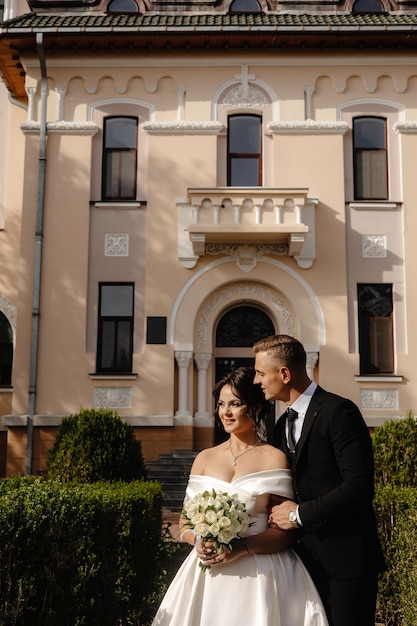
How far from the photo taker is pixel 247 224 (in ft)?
51.1

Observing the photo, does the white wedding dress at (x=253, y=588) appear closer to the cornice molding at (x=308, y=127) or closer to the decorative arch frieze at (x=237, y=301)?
the decorative arch frieze at (x=237, y=301)

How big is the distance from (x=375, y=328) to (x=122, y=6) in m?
10.5

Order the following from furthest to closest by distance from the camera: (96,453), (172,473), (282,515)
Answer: (172,473) < (96,453) < (282,515)

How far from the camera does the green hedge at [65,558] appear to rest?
14.4 ft

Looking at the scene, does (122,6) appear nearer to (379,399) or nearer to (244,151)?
(244,151)

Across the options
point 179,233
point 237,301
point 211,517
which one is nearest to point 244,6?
point 179,233

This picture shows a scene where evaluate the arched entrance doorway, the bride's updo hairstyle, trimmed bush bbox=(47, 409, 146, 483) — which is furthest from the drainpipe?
the bride's updo hairstyle

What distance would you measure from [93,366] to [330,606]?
1264 cm

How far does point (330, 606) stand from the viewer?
149 inches

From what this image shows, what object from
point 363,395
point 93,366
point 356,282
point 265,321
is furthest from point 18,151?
point 363,395

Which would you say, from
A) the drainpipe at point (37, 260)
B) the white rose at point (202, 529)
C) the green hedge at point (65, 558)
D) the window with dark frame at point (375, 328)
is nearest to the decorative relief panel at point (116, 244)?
the drainpipe at point (37, 260)

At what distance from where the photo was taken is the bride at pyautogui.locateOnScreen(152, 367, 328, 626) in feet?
12.6

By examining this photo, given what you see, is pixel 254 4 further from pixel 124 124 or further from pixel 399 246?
pixel 399 246

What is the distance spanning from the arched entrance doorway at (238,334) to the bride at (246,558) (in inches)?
487
